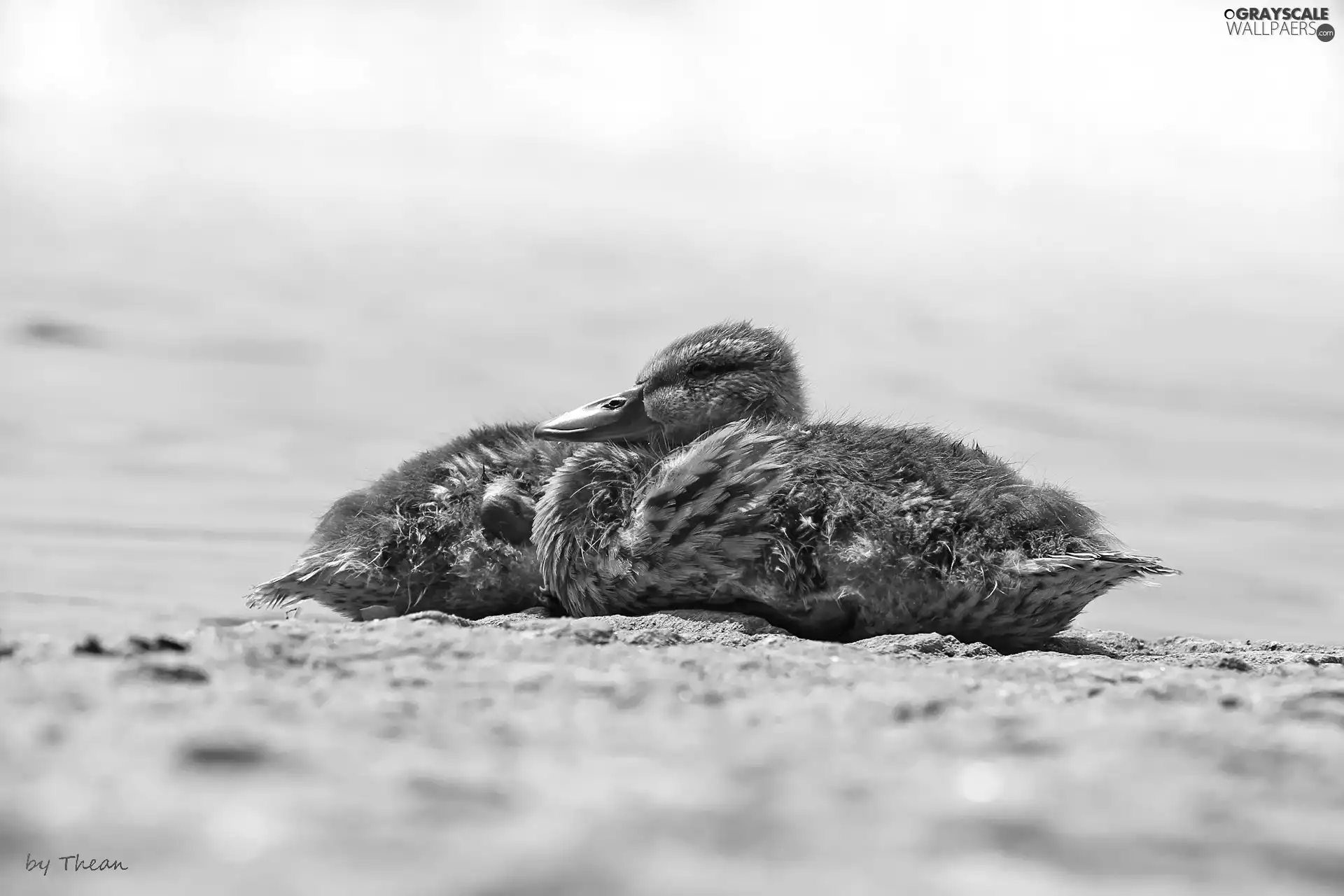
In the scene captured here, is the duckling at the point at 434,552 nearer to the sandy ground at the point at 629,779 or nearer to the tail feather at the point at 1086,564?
the tail feather at the point at 1086,564

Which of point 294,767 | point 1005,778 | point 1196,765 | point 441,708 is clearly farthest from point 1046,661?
point 294,767

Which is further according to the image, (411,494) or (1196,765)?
(411,494)

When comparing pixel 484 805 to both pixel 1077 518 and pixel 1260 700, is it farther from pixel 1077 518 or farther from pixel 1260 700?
pixel 1077 518

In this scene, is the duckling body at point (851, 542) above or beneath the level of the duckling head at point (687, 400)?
beneath

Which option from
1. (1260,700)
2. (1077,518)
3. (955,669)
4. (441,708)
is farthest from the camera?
(1077,518)

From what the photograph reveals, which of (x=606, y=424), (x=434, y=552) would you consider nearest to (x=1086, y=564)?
(x=606, y=424)
